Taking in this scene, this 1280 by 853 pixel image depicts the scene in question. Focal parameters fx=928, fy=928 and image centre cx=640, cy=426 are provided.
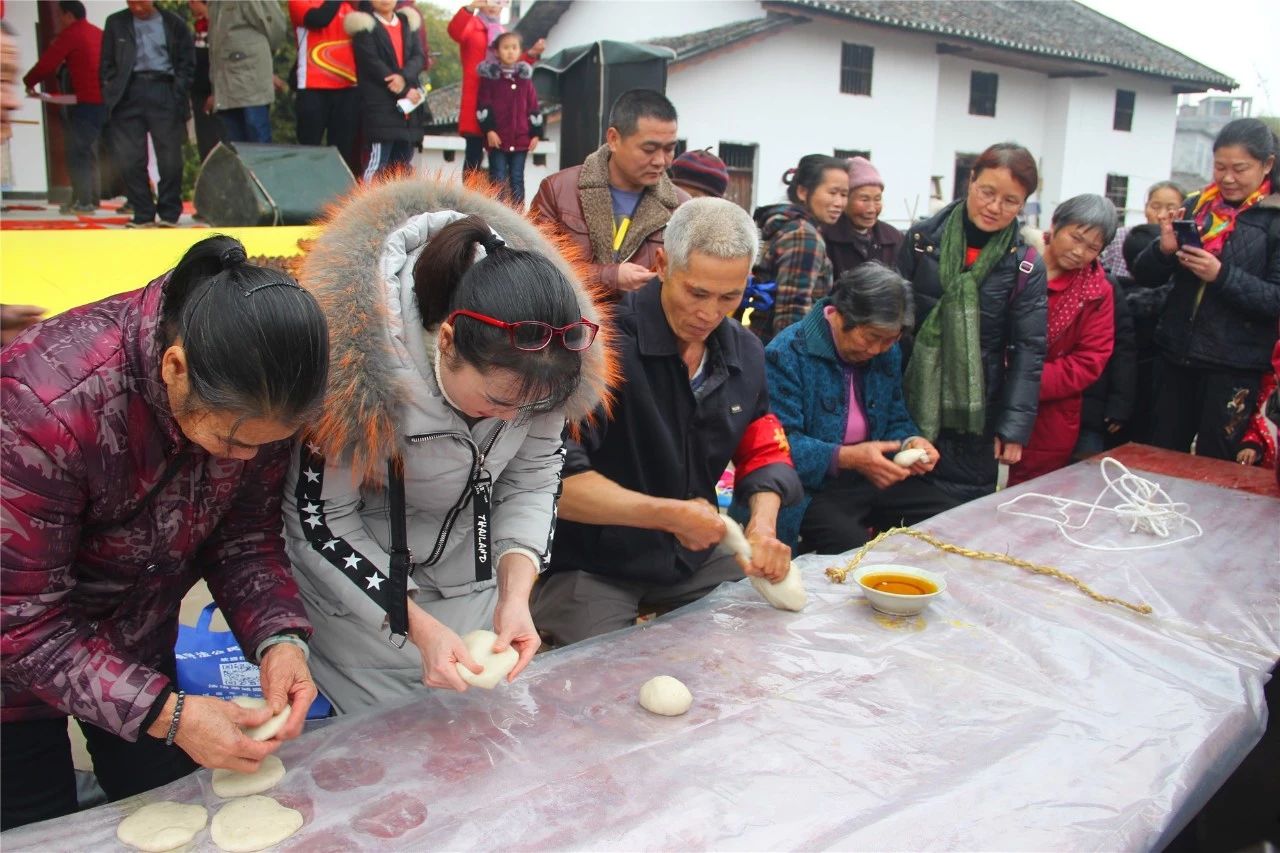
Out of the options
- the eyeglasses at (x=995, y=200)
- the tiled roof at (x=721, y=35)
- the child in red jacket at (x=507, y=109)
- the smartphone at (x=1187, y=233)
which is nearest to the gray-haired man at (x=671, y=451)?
the eyeglasses at (x=995, y=200)

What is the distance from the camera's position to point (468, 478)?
5.35ft

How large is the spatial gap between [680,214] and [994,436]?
1848mm

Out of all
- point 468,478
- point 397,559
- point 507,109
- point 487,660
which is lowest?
point 487,660

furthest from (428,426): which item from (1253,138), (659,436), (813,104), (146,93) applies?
(813,104)

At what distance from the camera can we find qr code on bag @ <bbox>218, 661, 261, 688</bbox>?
6.27 feet

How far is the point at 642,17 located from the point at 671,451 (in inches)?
598

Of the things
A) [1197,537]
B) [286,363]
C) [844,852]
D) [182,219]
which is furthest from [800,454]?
[182,219]

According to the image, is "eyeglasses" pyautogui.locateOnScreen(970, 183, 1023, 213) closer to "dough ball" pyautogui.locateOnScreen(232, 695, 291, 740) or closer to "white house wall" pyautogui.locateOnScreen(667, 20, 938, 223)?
"dough ball" pyautogui.locateOnScreen(232, 695, 291, 740)

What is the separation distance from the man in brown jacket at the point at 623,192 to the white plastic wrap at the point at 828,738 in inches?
58.9

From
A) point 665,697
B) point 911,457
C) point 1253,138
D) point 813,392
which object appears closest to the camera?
point 665,697

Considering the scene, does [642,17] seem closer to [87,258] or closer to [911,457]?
[87,258]

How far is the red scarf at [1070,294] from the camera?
136 inches

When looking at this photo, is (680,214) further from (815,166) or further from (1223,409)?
(1223,409)

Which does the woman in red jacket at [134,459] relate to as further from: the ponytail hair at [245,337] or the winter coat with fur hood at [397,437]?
the winter coat with fur hood at [397,437]
